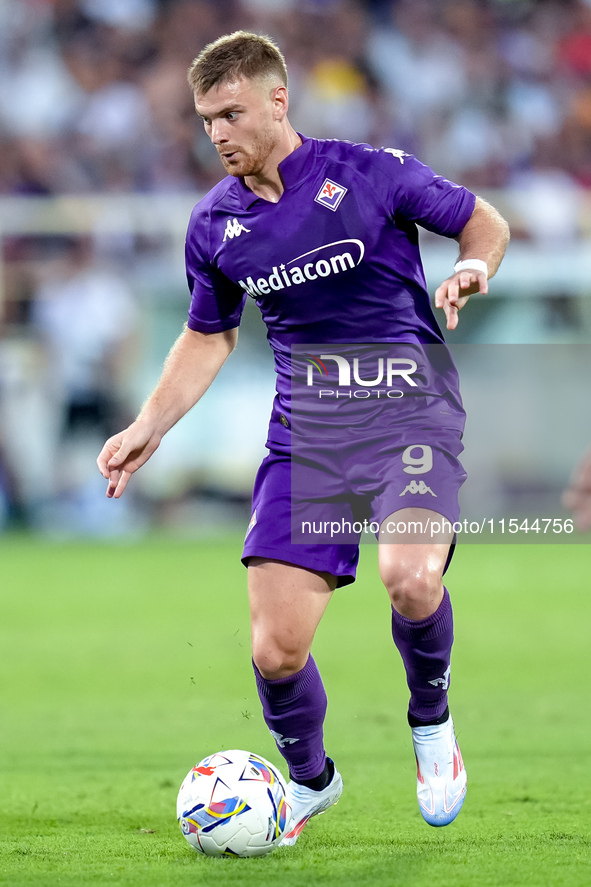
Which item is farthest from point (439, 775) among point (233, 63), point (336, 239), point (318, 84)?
point (318, 84)

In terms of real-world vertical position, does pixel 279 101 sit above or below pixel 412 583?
above

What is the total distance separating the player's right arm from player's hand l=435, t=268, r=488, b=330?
1020 millimetres

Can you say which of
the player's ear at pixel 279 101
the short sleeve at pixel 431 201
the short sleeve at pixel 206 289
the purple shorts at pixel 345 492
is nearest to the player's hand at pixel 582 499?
the purple shorts at pixel 345 492

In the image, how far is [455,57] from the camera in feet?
55.3

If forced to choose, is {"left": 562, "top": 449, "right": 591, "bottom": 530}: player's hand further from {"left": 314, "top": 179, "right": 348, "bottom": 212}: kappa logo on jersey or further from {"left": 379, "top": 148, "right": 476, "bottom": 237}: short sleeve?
{"left": 314, "top": 179, "right": 348, "bottom": 212}: kappa logo on jersey

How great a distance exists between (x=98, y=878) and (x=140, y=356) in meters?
10.9

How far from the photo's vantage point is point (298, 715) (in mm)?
4211

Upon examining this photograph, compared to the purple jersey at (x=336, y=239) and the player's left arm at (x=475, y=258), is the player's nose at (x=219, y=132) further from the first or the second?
the player's left arm at (x=475, y=258)

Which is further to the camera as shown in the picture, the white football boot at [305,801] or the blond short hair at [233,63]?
the white football boot at [305,801]

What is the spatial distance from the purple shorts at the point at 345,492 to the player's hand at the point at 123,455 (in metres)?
0.42

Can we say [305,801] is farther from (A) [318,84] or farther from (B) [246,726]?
(A) [318,84]

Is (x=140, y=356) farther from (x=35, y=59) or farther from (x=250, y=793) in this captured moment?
(x=250, y=793)

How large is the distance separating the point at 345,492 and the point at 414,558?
43cm

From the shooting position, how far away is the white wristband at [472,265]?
3.83 m
